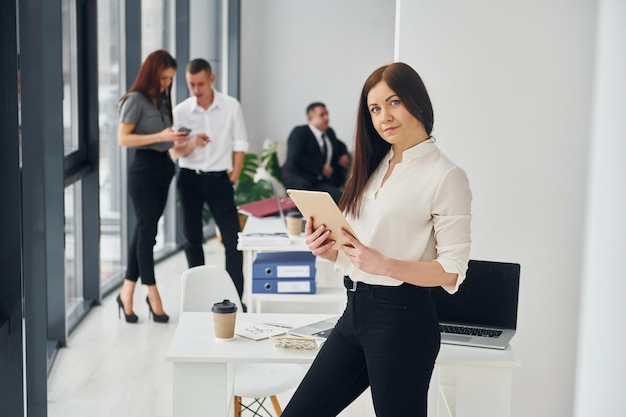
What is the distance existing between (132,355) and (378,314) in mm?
3089

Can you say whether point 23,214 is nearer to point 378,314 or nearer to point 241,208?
point 378,314

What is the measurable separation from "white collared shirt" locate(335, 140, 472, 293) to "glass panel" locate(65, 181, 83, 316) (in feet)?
13.1

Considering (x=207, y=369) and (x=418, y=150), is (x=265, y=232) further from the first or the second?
(x=418, y=150)

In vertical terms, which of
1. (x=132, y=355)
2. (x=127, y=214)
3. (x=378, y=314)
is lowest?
(x=132, y=355)

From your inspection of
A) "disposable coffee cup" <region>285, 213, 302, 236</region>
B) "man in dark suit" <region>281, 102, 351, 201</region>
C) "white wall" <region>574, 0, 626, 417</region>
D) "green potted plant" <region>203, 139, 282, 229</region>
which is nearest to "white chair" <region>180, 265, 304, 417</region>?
"white wall" <region>574, 0, 626, 417</region>

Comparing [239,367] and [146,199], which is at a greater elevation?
[146,199]

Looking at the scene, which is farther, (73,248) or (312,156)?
(312,156)

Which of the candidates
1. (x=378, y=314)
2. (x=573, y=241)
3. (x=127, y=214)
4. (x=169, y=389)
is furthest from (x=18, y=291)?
(x=127, y=214)

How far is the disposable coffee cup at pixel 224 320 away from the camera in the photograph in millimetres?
3211

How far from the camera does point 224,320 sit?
3225mm

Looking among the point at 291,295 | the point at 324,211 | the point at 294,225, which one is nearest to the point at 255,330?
the point at 324,211

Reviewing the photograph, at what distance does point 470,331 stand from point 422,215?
80cm

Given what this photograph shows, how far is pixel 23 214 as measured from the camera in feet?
11.1

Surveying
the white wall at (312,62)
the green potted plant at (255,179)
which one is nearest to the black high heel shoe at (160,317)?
the green potted plant at (255,179)
